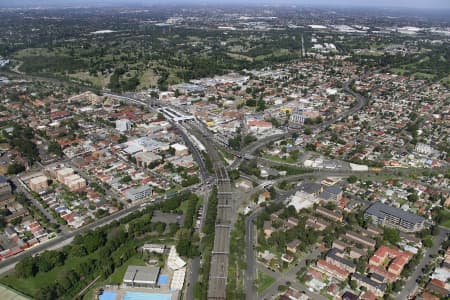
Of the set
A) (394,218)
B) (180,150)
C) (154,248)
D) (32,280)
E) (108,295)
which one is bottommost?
(32,280)

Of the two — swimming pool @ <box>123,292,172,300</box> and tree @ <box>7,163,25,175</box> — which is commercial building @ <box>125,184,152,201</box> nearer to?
swimming pool @ <box>123,292,172,300</box>

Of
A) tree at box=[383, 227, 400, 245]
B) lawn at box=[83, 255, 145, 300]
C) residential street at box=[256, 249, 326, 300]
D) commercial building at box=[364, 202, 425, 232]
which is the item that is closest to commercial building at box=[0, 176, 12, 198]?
lawn at box=[83, 255, 145, 300]

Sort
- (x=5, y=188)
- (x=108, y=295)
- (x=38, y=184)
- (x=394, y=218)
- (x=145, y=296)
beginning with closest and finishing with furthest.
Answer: (x=145, y=296)
(x=108, y=295)
(x=394, y=218)
(x=5, y=188)
(x=38, y=184)

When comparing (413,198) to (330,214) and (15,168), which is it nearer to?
(330,214)

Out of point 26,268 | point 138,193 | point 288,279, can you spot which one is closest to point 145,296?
point 26,268

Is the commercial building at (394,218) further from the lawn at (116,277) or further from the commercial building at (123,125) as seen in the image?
the commercial building at (123,125)

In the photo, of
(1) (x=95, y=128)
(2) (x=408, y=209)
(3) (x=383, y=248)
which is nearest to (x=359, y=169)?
(2) (x=408, y=209)
